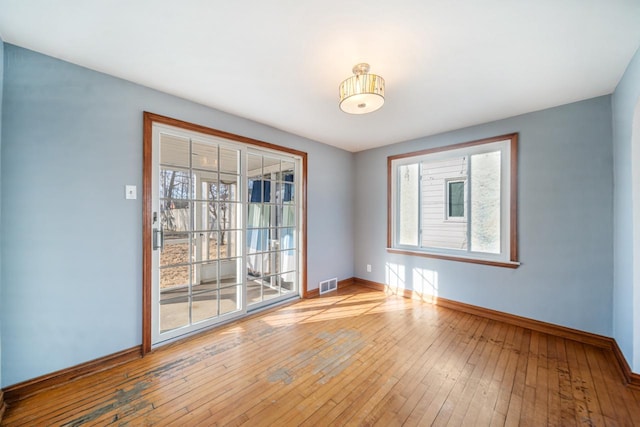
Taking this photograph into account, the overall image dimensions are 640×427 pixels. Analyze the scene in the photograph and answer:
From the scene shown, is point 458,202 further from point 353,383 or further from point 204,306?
point 204,306

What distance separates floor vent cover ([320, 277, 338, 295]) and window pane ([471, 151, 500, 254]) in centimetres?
218

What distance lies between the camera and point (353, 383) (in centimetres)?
193

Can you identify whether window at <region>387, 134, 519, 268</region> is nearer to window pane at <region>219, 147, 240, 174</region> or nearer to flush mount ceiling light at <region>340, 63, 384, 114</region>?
flush mount ceiling light at <region>340, 63, 384, 114</region>

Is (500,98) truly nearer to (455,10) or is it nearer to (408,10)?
(455,10)

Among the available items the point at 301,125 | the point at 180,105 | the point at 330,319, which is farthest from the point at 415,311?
the point at 180,105

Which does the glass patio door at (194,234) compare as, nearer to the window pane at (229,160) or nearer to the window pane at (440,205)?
the window pane at (229,160)

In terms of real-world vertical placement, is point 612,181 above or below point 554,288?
above

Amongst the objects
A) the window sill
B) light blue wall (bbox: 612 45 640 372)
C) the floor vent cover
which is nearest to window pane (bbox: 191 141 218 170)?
the floor vent cover

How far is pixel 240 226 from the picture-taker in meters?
3.11

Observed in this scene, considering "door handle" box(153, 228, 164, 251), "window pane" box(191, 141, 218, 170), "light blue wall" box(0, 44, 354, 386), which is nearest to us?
"light blue wall" box(0, 44, 354, 386)

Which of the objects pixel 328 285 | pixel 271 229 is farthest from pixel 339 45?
pixel 328 285

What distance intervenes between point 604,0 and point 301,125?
2.71 meters

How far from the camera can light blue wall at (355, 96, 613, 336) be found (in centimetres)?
250

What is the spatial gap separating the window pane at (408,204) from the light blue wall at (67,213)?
11.0 ft
